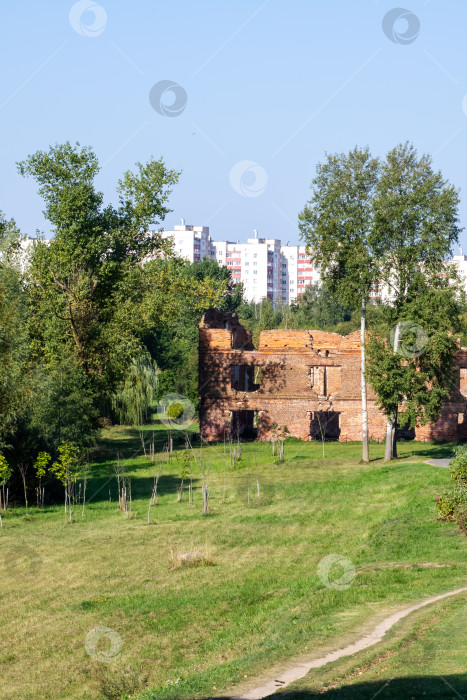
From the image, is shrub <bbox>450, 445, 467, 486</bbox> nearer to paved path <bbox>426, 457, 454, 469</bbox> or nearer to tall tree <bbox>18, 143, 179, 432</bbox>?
Result: paved path <bbox>426, 457, 454, 469</bbox>

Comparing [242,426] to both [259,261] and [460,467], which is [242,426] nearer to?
[460,467]

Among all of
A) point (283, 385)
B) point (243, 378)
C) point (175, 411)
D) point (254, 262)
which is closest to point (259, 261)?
point (254, 262)

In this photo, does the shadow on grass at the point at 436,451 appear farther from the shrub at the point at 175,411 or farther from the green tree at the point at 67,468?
the shrub at the point at 175,411

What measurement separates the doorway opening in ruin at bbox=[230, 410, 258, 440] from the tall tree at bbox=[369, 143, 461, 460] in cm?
1467

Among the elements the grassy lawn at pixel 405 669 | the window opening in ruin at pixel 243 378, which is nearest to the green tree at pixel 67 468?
the grassy lawn at pixel 405 669

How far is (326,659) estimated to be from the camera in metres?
12.4

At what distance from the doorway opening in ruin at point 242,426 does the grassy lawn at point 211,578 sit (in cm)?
1504

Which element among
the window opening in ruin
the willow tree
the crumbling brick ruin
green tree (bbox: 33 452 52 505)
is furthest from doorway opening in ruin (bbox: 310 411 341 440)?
green tree (bbox: 33 452 52 505)

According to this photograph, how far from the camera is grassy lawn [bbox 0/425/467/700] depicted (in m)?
13.8

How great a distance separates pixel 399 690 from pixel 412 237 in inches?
990

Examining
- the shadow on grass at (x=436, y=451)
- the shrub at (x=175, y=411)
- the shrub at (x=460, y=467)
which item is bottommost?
the shadow on grass at (x=436, y=451)

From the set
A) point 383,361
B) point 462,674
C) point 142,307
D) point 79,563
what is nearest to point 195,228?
point 142,307

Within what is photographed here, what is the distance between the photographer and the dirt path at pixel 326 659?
11.2 metres

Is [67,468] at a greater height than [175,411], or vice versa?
[175,411]
